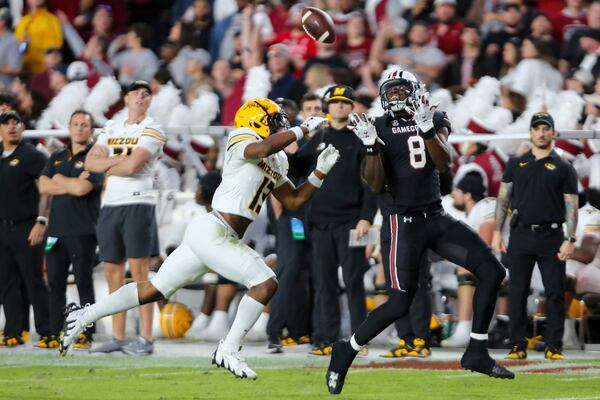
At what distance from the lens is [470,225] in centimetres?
1306

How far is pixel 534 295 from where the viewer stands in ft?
42.5

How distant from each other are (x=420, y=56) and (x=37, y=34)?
18.8ft

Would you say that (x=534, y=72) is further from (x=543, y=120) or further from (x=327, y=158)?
(x=327, y=158)

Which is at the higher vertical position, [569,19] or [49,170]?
[569,19]

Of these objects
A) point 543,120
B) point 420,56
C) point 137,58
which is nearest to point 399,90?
point 543,120

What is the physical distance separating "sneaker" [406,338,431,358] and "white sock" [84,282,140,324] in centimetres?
296

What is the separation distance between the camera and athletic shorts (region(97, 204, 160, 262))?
11938mm

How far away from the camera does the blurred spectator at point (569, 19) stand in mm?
15812

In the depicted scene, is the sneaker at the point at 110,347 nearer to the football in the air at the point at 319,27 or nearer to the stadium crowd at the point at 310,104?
the stadium crowd at the point at 310,104

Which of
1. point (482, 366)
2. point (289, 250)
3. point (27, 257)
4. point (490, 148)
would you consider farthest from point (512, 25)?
point (482, 366)

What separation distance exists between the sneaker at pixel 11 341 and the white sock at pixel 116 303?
3.16 metres

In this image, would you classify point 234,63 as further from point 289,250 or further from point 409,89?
point 409,89

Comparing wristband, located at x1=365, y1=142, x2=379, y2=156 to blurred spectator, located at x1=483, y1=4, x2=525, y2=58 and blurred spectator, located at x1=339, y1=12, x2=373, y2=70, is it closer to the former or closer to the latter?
blurred spectator, located at x1=483, y1=4, x2=525, y2=58

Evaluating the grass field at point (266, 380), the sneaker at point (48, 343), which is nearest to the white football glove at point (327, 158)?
the grass field at point (266, 380)
